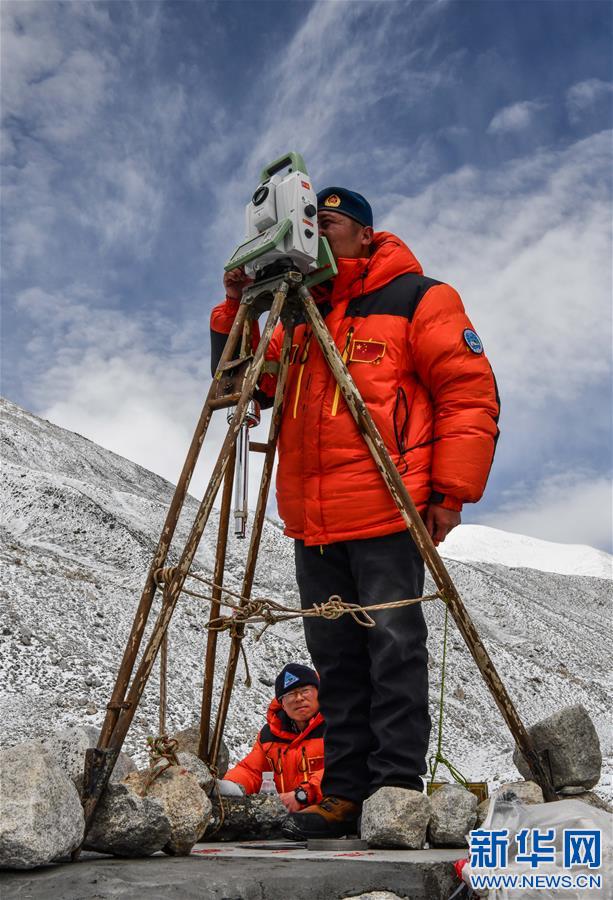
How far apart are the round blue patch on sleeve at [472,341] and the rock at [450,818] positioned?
180cm

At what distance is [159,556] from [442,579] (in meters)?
1.10

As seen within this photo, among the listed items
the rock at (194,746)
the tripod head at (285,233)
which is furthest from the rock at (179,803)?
the tripod head at (285,233)

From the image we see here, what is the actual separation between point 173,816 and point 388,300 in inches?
89.2

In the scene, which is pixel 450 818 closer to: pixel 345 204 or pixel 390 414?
pixel 390 414

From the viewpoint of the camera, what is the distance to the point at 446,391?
3.45 m

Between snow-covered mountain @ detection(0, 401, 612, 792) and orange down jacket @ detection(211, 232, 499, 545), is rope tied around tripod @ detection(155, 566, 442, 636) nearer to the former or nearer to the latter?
orange down jacket @ detection(211, 232, 499, 545)

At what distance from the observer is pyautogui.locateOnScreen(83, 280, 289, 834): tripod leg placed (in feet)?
8.35

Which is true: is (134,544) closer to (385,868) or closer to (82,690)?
(82,690)

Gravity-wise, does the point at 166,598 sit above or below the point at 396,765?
above

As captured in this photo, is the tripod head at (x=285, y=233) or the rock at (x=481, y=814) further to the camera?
the tripod head at (x=285, y=233)

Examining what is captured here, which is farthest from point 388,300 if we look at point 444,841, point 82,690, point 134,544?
point 134,544

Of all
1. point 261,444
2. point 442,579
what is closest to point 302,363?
point 261,444

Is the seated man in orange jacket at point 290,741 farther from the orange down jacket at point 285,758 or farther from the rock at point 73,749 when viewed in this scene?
the rock at point 73,749

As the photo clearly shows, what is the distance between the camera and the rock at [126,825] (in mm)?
2498
